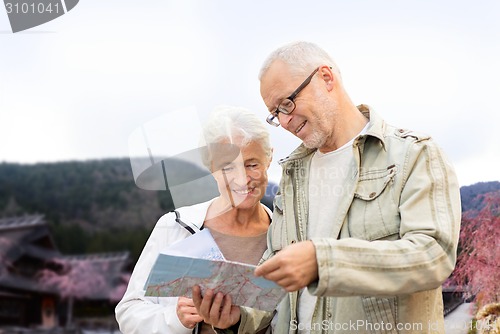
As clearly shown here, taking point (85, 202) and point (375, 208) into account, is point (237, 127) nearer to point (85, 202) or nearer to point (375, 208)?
point (375, 208)

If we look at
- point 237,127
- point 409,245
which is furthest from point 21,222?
point 409,245

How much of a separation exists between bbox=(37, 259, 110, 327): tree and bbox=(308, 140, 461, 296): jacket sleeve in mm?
2147

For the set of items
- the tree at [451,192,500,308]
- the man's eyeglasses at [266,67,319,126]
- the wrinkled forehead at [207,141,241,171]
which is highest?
the man's eyeglasses at [266,67,319,126]

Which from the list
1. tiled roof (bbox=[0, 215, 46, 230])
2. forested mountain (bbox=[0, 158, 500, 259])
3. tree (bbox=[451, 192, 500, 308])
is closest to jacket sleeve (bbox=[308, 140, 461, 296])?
tree (bbox=[451, 192, 500, 308])

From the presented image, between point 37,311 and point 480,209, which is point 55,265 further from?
point 480,209

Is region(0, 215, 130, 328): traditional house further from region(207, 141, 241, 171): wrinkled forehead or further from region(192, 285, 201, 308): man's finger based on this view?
region(192, 285, 201, 308): man's finger

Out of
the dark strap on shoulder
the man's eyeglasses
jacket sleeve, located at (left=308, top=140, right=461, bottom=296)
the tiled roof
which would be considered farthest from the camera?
the tiled roof

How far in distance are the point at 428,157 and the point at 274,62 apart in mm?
342

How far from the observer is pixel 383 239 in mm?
980

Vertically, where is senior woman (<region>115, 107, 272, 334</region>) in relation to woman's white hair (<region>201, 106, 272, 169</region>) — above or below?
below

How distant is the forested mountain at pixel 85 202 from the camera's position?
2.91 meters

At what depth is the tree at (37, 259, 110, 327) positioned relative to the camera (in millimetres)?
2877

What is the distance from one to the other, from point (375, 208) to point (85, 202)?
2.24 m

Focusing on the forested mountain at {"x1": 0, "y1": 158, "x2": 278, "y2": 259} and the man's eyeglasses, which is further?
the forested mountain at {"x1": 0, "y1": 158, "x2": 278, "y2": 259}
